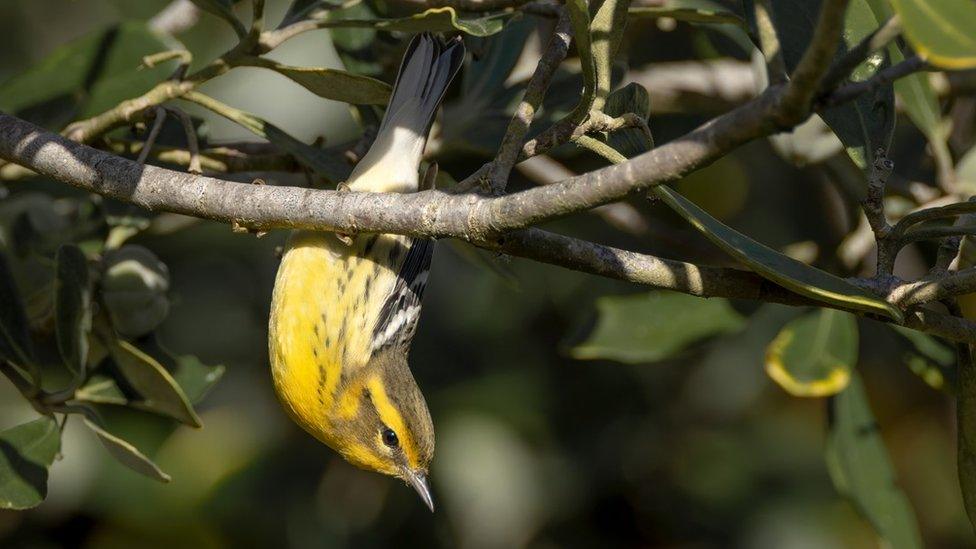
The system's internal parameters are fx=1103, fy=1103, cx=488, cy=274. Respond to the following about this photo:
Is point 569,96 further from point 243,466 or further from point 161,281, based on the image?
point 243,466

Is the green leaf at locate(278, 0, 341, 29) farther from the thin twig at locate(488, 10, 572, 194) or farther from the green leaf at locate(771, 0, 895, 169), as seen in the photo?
the green leaf at locate(771, 0, 895, 169)

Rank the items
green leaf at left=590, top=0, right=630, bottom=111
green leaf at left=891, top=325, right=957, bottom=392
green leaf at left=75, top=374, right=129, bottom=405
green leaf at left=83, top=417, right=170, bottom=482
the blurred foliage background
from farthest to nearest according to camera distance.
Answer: the blurred foliage background < green leaf at left=891, top=325, right=957, bottom=392 < green leaf at left=75, top=374, right=129, bottom=405 < green leaf at left=83, top=417, right=170, bottom=482 < green leaf at left=590, top=0, right=630, bottom=111

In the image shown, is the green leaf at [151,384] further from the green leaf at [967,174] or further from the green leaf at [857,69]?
the green leaf at [967,174]

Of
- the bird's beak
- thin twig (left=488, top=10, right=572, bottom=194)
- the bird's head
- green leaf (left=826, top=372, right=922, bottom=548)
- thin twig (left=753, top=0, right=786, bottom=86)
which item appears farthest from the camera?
the bird's beak

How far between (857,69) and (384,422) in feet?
5.99

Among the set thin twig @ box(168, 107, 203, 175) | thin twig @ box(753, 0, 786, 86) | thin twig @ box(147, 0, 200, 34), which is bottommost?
thin twig @ box(147, 0, 200, 34)

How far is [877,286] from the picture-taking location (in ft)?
6.19

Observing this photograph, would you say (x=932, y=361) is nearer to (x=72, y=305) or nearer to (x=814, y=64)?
(x=814, y=64)

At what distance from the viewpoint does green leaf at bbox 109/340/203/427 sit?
100 inches

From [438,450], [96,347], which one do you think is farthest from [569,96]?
[438,450]

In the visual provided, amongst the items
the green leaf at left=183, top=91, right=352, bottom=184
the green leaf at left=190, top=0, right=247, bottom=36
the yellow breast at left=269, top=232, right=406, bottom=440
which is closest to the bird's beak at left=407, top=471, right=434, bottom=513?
the yellow breast at left=269, top=232, right=406, bottom=440

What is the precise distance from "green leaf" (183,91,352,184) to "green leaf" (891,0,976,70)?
66.6 inches

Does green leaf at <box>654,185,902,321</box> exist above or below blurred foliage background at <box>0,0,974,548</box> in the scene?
above

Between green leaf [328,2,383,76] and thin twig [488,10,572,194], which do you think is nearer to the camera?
thin twig [488,10,572,194]
